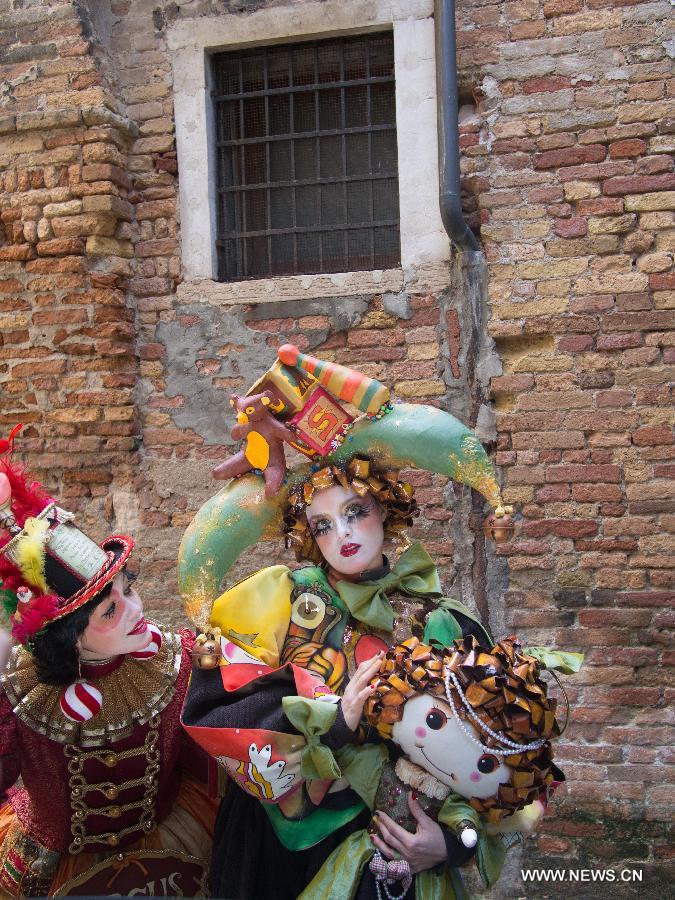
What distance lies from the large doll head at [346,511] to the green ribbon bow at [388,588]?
0.18ft

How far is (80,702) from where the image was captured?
256cm

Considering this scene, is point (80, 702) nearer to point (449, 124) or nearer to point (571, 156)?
point (449, 124)

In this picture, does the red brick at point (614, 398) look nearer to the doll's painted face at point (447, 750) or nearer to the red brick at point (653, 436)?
the red brick at point (653, 436)

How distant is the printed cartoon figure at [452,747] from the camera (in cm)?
234

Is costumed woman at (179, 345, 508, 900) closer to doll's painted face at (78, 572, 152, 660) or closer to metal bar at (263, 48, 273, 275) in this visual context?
doll's painted face at (78, 572, 152, 660)

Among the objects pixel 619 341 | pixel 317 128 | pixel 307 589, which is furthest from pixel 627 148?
pixel 307 589

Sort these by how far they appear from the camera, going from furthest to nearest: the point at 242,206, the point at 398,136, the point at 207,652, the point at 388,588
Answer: the point at 242,206 < the point at 398,136 < the point at 388,588 < the point at 207,652

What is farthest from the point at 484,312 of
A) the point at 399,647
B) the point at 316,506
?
the point at 399,647

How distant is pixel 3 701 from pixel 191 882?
737 millimetres

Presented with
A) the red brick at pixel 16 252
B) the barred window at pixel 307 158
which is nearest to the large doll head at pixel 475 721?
the barred window at pixel 307 158

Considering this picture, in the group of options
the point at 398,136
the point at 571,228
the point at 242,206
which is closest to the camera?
the point at 571,228

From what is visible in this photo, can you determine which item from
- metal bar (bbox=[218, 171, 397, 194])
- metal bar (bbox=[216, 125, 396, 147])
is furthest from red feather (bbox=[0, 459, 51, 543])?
metal bar (bbox=[216, 125, 396, 147])

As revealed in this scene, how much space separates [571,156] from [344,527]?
2.38 m

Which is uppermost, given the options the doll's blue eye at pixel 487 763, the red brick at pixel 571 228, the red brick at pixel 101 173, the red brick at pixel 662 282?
the red brick at pixel 101 173
